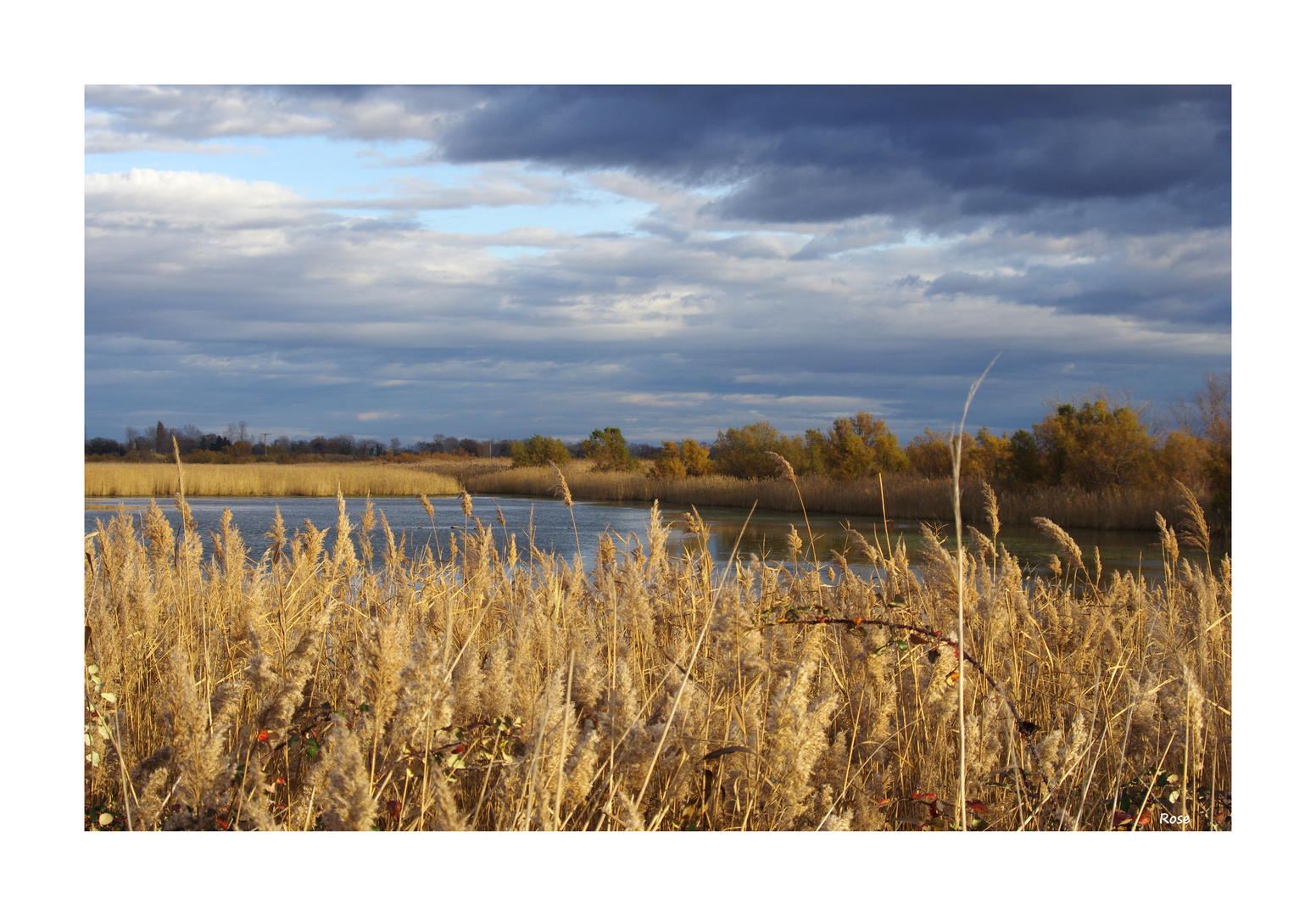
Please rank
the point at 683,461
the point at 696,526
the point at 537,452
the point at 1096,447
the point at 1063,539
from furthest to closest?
the point at 683,461 < the point at 1096,447 < the point at 537,452 < the point at 696,526 < the point at 1063,539

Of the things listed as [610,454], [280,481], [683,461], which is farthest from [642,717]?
[683,461]

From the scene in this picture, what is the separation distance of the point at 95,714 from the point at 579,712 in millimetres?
1540

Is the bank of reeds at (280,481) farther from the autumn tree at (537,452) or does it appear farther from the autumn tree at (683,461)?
the autumn tree at (683,461)

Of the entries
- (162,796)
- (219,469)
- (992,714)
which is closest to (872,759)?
(992,714)

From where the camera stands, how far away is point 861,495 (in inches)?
813

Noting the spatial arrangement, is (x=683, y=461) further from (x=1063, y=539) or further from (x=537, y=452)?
(x=1063, y=539)

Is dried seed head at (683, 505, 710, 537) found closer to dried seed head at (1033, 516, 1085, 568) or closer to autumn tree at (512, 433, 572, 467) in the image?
dried seed head at (1033, 516, 1085, 568)

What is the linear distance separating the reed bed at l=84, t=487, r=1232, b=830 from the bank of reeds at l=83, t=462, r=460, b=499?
13.4 feet

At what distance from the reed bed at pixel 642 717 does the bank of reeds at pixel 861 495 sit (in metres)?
11.8

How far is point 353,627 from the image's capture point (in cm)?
356

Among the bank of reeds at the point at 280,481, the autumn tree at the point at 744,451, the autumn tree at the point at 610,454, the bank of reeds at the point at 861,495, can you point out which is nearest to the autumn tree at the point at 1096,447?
the bank of reeds at the point at 861,495

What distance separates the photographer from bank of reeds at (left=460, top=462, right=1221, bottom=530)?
16.5 meters

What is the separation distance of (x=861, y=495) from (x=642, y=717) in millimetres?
19303
